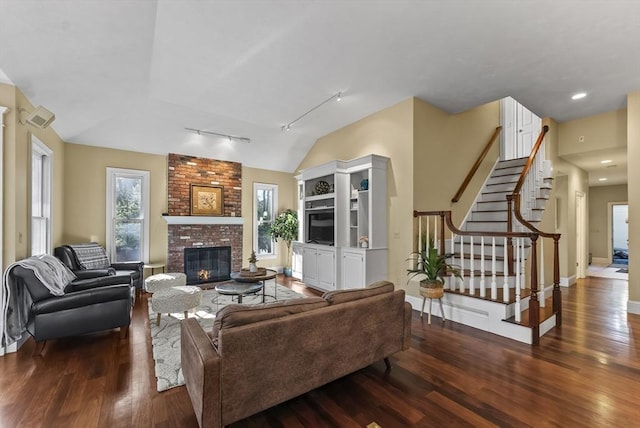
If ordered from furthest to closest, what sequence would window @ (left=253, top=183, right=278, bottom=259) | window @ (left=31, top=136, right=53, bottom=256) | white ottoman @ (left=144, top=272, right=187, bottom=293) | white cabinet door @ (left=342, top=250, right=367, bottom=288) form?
window @ (left=253, top=183, right=278, bottom=259)
white cabinet door @ (left=342, top=250, right=367, bottom=288)
white ottoman @ (left=144, top=272, right=187, bottom=293)
window @ (left=31, top=136, right=53, bottom=256)

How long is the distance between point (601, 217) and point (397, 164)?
9.34m

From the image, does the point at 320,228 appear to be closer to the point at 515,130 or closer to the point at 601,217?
the point at 515,130

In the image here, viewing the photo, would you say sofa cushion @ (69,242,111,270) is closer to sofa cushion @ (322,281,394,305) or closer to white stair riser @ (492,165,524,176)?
sofa cushion @ (322,281,394,305)

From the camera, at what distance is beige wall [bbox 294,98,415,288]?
4590 mm

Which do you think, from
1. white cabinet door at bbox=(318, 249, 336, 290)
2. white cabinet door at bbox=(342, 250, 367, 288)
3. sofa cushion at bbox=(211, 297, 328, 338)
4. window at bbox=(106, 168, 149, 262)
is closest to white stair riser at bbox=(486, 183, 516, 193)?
white cabinet door at bbox=(342, 250, 367, 288)

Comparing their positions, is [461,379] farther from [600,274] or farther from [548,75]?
[600,274]

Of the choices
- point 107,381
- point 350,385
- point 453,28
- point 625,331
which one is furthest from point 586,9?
point 107,381

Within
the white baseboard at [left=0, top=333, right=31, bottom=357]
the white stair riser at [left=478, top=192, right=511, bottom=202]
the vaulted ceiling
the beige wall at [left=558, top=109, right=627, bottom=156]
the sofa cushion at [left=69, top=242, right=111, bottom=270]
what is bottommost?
the white baseboard at [left=0, top=333, right=31, bottom=357]

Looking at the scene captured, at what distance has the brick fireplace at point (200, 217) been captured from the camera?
6.12m

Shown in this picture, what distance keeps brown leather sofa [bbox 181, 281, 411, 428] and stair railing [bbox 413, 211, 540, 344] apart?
1.92 m

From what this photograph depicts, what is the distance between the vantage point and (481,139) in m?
5.75

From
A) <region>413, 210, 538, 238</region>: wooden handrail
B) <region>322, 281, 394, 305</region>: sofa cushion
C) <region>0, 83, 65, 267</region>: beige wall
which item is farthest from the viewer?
<region>413, 210, 538, 238</region>: wooden handrail

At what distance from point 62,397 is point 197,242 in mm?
4309

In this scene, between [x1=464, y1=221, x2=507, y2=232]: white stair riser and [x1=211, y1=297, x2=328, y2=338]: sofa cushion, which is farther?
[x1=464, y1=221, x2=507, y2=232]: white stair riser
